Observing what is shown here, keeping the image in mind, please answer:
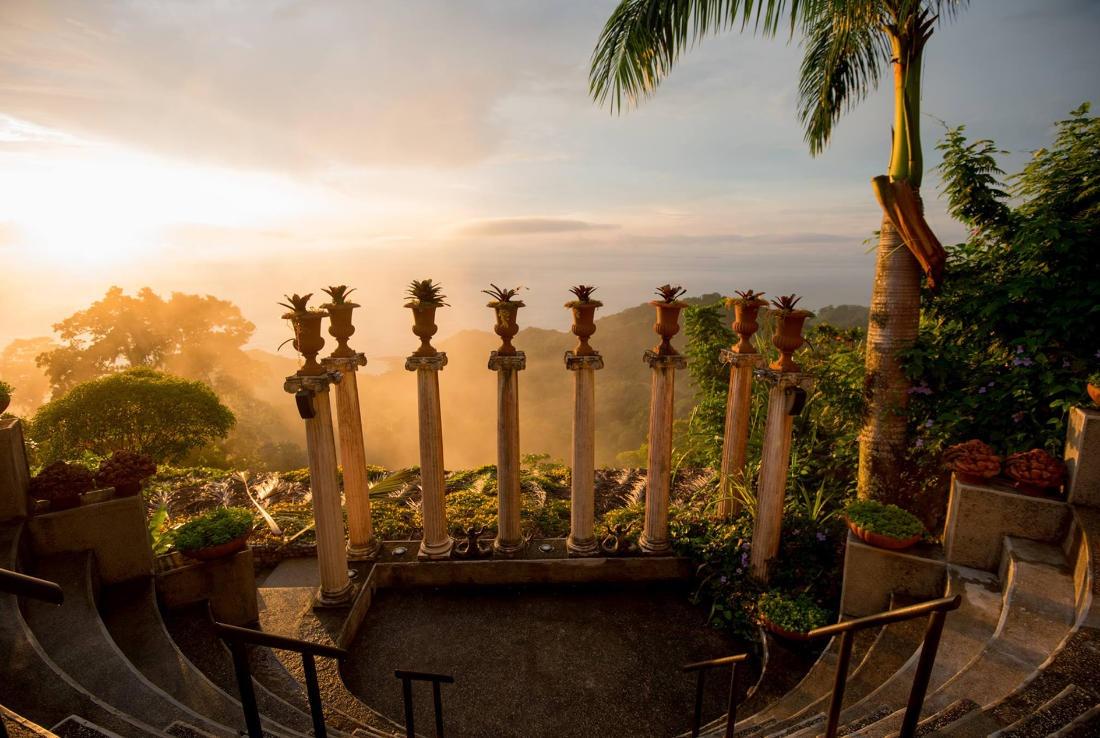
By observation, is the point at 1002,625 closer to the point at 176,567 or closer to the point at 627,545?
the point at 627,545

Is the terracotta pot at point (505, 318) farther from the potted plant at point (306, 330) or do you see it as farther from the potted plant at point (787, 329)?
the potted plant at point (787, 329)

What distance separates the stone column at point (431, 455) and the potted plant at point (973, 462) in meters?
7.83

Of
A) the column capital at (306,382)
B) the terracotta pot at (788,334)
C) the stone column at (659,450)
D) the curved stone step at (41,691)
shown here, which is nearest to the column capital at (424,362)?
the column capital at (306,382)

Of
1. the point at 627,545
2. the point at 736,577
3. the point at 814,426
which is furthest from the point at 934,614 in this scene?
the point at 814,426

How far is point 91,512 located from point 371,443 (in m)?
49.7

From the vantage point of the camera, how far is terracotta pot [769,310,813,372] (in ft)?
25.9

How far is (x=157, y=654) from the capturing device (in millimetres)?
6660

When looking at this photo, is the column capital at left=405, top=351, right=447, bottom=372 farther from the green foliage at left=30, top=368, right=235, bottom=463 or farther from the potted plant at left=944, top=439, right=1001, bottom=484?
the green foliage at left=30, top=368, right=235, bottom=463

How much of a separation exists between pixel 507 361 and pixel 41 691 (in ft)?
22.2

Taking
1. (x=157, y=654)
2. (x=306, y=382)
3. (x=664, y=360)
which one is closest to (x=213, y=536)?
(x=157, y=654)

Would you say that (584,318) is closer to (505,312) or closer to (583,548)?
(505,312)

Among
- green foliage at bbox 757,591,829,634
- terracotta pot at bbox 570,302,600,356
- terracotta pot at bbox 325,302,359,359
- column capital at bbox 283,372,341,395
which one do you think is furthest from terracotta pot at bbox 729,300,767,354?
column capital at bbox 283,372,341,395

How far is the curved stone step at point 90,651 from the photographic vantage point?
17.6ft

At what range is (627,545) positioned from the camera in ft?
31.9
